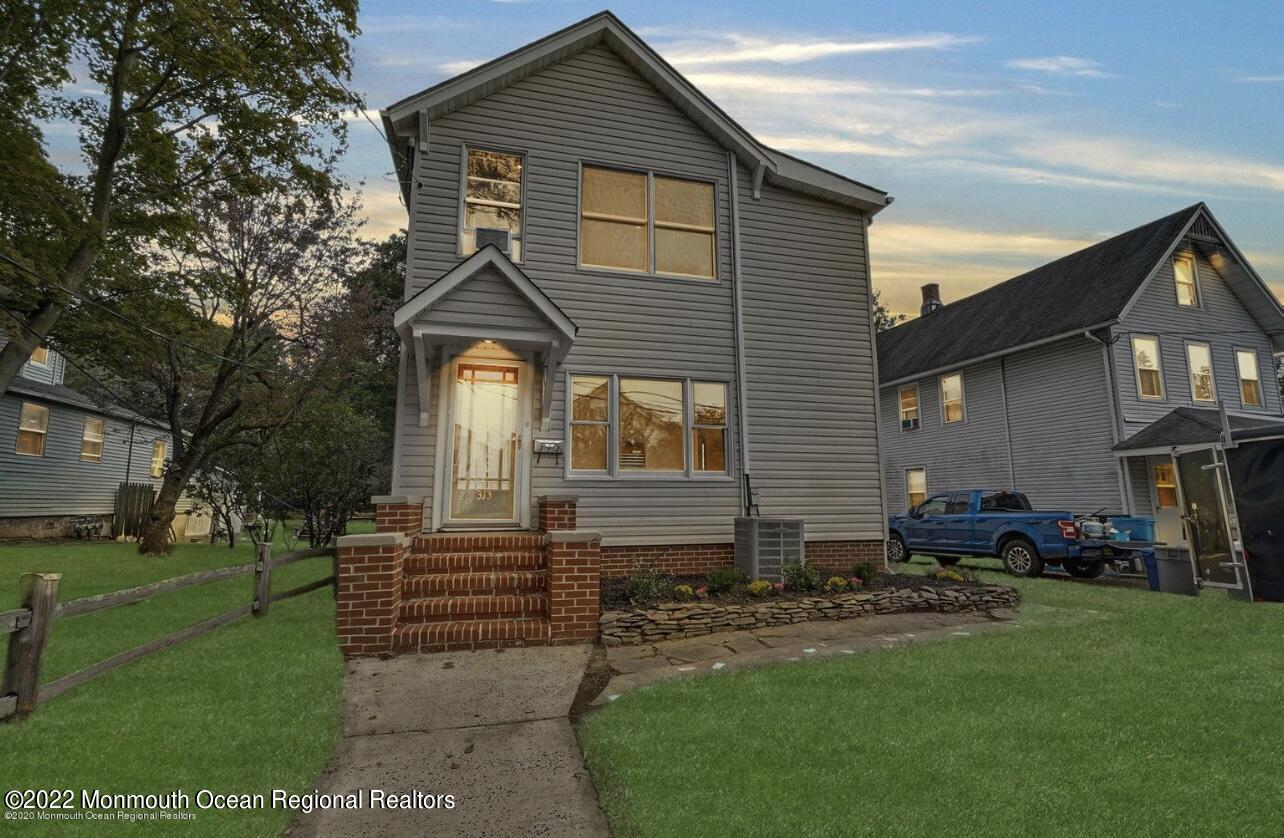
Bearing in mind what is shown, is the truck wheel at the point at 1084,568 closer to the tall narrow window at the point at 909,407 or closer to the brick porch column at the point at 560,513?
the tall narrow window at the point at 909,407

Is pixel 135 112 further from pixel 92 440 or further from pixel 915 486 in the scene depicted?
pixel 915 486

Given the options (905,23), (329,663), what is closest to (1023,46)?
(905,23)

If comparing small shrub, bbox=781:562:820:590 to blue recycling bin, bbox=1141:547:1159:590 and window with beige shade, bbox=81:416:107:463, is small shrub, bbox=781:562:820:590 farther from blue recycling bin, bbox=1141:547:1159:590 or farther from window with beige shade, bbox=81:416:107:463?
window with beige shade, bbox=81:416:107:463

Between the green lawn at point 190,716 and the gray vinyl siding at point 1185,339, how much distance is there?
1927 centimetres

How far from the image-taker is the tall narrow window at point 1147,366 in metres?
16.2

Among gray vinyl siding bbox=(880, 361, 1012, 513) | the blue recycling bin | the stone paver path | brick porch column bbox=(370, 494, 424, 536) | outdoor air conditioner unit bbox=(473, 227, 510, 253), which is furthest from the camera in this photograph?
gray vinyl siding bbox=(880, 361, 1012, 513)

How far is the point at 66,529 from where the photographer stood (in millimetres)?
20203

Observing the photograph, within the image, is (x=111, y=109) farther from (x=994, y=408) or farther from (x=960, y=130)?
(x=994, y=408)

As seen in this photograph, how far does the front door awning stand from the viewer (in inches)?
299

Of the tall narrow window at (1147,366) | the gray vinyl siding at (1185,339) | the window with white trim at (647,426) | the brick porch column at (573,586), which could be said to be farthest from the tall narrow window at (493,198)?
the tall narrow window at (1147,366)

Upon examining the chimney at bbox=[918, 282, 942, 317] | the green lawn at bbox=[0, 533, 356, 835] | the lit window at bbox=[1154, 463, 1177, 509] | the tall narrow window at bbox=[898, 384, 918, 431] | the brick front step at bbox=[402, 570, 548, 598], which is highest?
the chimney at bbox=[918, 282, 942, 317]


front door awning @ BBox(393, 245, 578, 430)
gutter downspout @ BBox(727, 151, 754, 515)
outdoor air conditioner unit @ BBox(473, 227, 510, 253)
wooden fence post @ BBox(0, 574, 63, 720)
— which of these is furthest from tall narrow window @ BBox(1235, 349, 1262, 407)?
wooden fence post @ BBox(0, 574, 63, 720)

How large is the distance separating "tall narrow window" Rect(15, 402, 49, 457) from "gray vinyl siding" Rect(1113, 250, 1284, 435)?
1300 inches

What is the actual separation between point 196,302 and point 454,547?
11823 mm
